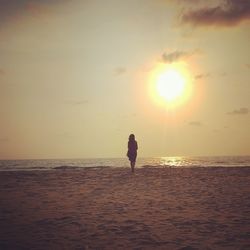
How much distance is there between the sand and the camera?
6566 mm

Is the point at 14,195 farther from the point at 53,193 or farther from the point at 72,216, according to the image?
the point at 72,216

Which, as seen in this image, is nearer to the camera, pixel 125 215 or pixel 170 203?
pixel 125 215

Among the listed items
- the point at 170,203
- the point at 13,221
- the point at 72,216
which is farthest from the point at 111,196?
the point at 13,221

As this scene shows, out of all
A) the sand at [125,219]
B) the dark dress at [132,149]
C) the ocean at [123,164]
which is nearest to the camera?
the sand at [125,219]

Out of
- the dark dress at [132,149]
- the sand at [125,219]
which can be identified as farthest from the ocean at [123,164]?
the sand at [125,219]

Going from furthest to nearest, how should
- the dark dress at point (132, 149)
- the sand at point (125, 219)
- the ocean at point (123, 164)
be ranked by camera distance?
the ocean at point (123, 164)
the dark dress at point (132, 149)
the sand at point (125, 219)

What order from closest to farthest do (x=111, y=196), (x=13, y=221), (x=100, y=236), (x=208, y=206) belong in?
(x=100, y=236), (x=13, y=221), (x=208, y=206), (x=111, y=196)

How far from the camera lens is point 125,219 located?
8484mm

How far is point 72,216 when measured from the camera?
887 cm

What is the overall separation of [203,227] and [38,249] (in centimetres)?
389

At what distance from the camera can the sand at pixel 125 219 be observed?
657cm

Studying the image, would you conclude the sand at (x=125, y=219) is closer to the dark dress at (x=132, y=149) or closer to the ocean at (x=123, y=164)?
the dark dress at (x=132, y=149)

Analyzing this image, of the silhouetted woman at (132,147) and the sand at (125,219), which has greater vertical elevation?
the silhouetted woman at (132,147)

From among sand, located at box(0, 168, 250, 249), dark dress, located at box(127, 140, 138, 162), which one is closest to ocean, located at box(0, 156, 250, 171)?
dark dress, located at box(127, 140, 138, 162)
